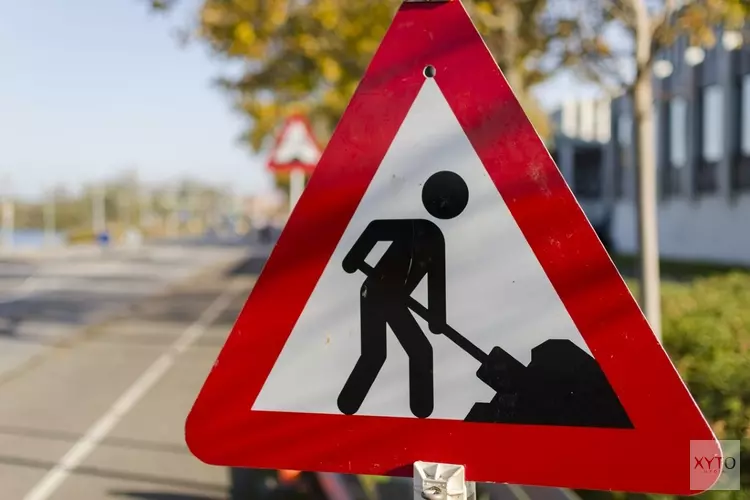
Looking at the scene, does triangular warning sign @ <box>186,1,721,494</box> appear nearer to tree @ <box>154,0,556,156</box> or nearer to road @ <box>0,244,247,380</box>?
tree @ <box>154,0,556,156</box>

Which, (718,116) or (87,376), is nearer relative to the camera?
(87,376)

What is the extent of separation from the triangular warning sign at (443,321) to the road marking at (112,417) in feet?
15.0

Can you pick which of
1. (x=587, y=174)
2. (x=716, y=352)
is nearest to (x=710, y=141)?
(x=587, y=174)

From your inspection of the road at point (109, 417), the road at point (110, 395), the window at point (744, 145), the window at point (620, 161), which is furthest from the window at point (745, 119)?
the road at point (109, 417)

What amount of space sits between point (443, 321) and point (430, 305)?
4cm

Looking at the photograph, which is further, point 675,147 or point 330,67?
point 675,147

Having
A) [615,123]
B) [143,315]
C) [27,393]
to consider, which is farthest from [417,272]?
[615,123]

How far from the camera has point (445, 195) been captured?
6.04 feet

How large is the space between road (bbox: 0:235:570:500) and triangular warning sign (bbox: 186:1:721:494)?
230 cm

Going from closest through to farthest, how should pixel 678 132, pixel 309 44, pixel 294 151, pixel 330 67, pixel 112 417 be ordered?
pixel 112 417
pixel 294 151
pixel 309 44
pixel 330 67
pixel 678 132

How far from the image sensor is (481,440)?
1.80 metres

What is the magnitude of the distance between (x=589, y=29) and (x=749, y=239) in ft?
66.4

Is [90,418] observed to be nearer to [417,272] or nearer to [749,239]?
[417,272]

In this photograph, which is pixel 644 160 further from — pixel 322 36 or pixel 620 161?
pixel 620 161
